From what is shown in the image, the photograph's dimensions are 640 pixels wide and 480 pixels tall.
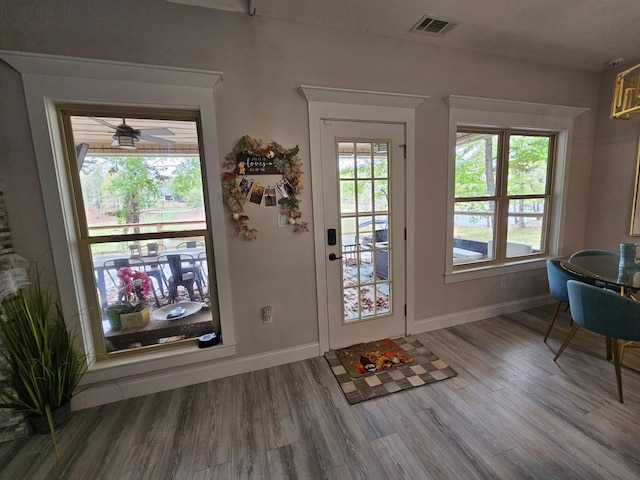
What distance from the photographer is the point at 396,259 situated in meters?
2.72

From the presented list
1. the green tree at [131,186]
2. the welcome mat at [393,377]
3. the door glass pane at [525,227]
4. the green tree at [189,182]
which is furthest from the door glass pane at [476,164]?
the green tree at [131,186]

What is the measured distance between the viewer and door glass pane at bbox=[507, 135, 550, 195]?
3.12 metres

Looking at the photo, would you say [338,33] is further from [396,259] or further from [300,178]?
[396,259]

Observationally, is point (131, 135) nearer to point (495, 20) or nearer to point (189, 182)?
point (189, 182)

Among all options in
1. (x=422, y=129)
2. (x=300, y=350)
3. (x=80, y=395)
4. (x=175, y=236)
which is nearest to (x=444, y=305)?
(x=300, y=350)

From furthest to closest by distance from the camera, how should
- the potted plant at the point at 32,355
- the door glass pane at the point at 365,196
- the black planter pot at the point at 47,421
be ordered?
the door glass pane at the point at 365,196 < the black planter pot at the point at 47,421 < the potted plant at the point at 32,355

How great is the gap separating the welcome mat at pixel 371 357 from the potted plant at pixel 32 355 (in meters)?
1.99

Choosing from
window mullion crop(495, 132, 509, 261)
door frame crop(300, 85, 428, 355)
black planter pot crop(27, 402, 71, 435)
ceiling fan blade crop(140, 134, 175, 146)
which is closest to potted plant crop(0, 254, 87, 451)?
black planter pot crop(27, 402, 71, 435)

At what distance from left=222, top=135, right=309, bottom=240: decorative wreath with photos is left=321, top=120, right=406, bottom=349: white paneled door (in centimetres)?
27

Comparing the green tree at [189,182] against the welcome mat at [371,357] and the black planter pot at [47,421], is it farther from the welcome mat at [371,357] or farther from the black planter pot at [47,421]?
the welcome mat at [371,357]

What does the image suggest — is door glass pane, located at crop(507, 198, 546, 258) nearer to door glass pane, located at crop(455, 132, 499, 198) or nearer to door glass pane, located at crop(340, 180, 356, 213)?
door glass pane, located at crop(455, 132, 499, 198)

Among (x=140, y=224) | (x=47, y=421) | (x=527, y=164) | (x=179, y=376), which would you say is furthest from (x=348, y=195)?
(x=47, y=421)

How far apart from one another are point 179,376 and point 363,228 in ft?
6.50

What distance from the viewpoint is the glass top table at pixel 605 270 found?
6.15 feet
